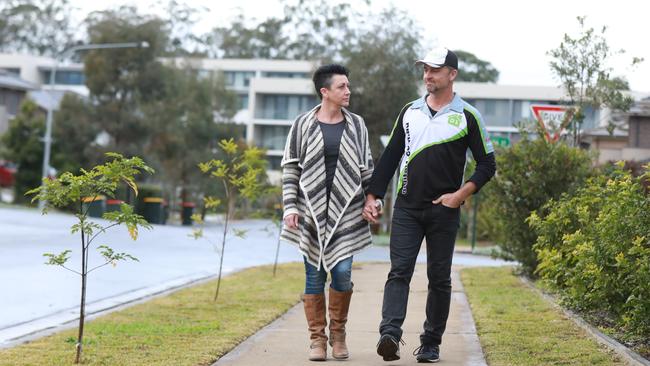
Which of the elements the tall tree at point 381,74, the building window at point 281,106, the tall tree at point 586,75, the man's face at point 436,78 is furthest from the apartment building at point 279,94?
the man's face at point 436,78

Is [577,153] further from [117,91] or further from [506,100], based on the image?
[506,100]

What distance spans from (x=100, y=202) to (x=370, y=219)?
3411 cm

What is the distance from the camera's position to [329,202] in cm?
732

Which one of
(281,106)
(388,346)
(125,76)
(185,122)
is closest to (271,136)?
(281,106)

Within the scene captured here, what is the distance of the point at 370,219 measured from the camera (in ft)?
23.8

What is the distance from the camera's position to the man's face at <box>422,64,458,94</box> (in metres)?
7.12

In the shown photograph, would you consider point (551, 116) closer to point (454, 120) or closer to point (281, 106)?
point (454, 120)

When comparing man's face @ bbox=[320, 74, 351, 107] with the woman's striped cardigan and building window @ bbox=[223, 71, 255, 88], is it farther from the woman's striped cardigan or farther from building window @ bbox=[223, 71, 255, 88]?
building window @ bbox=[223, 71, 255, 88]

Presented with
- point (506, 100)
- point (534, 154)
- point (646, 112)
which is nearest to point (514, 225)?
point (534, 154)

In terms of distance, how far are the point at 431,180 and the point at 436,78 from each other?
2.09 ft

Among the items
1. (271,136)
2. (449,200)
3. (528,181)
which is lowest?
(271,136)

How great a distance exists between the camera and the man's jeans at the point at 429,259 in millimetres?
7035

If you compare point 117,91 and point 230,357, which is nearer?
point 230,357

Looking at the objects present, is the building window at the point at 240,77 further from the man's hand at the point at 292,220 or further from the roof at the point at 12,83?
the man's hand at the point at 292,220
